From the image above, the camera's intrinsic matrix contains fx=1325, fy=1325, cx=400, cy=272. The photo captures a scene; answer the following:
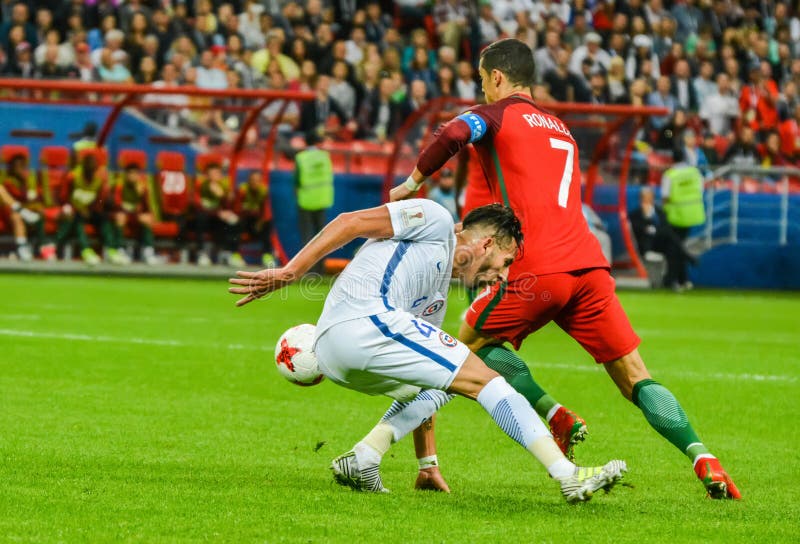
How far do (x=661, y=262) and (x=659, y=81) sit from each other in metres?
4.00

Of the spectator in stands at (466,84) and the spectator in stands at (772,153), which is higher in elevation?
the spectator in stands at (466,84)

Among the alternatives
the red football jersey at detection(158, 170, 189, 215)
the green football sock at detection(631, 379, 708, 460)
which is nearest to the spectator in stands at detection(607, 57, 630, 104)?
the red football jersey at detection(158, 170, 189, 215)

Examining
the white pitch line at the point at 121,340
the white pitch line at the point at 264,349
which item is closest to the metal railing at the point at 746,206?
the white pitch line at the point at 264,349

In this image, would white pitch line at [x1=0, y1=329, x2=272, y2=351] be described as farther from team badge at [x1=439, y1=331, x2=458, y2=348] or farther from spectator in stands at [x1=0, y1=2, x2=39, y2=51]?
spectator in stands at [x1=0, y1=2, x2=39, y2=51]

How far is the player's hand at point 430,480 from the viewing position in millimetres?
6117

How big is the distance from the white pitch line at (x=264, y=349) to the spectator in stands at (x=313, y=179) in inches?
348

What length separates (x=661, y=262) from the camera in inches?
876

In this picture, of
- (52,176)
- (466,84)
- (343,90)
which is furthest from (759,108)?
(52,176)

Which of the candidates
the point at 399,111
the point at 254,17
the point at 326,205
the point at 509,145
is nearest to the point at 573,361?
the point at 509,145

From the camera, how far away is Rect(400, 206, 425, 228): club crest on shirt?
5.55 m

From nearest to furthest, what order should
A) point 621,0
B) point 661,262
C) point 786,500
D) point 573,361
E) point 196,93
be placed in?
point 786,500 < point 573,361 < point 196,93 < point 661,262 < point 621,0

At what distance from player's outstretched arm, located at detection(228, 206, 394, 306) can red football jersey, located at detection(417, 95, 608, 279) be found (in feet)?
3.44

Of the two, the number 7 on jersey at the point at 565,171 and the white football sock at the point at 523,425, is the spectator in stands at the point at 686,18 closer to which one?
the number 7 on jersey at the point at 565,171

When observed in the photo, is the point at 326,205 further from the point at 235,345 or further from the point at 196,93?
the point at 235,345
